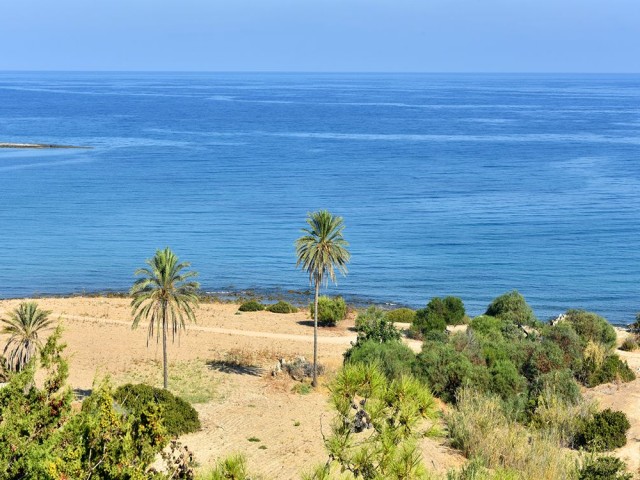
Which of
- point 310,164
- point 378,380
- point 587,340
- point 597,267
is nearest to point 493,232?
point 597,267

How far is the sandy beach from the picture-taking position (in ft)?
94.3

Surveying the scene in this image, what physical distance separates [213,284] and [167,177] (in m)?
46.4

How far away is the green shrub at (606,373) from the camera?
3866 centimetres

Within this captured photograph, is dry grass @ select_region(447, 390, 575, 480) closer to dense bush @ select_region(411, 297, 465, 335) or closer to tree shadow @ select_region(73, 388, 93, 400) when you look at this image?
tree shadow @ select_region(73, 388, 93, 400)

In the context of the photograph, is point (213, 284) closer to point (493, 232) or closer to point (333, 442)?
point (493, 232)

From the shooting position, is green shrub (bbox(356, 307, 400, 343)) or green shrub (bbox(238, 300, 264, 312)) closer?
green shrub (bbox(356, 307, 400, 343))

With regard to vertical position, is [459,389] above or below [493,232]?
below

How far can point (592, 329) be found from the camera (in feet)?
148

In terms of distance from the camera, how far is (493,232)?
260ft

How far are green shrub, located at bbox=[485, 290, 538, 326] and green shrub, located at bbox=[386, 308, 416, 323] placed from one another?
516cm

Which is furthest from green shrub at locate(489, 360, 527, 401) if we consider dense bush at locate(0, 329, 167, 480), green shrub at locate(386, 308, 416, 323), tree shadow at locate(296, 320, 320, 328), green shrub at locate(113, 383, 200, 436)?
dense bush at locate(0, 329, 167, 480)

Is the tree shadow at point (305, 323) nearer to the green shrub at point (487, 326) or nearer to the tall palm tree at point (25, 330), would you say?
the green shrub at point (487, 326)

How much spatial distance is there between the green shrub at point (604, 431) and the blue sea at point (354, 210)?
2704cm

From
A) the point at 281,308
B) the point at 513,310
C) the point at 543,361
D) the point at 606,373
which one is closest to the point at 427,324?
the point at 513,310
